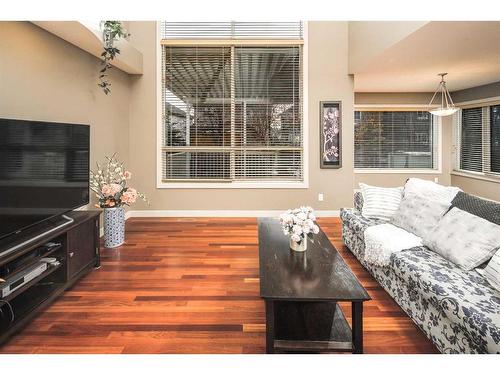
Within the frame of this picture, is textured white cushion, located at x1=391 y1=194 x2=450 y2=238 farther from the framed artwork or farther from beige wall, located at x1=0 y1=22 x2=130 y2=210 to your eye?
beige wall, located at x1=0 y1=22 x2=130 y2=210

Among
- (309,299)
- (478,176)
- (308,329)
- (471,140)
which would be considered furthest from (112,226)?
(471,140)

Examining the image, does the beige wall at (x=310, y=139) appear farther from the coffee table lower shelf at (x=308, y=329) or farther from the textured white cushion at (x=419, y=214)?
the coffee table lower shelf at (x=308, y=329)

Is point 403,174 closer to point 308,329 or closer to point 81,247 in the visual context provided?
point 308,329

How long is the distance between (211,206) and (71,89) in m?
2.84

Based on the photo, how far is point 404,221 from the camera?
122 inches

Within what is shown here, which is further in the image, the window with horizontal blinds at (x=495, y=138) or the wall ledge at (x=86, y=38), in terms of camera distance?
the window with horizontal blinds at (x=495, y=138)

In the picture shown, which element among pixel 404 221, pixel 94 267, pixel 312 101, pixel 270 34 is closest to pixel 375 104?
pixel 312 101

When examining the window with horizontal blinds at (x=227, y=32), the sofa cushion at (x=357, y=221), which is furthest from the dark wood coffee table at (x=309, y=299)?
the window with horizontal blinds at (x=227, y=32)

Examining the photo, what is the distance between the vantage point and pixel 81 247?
118 inches

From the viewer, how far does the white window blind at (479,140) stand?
6.46m

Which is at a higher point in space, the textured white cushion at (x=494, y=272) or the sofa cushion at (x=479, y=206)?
the sofa cushion at (x=479, y=206)

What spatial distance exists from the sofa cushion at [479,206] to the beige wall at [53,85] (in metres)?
3.76

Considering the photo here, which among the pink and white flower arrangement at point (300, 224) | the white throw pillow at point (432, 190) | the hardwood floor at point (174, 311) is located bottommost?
the hardwood floor at point (174, 311)
